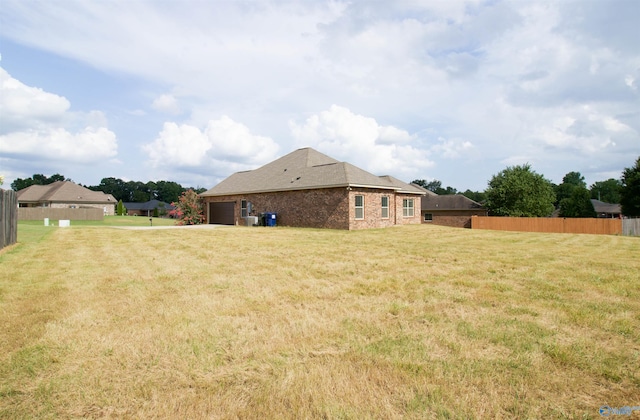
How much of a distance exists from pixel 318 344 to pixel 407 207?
2497 cm

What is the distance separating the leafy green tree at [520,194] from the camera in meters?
39.5

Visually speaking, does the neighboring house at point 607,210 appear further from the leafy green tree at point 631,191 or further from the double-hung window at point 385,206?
the double-hung window at point 385,206

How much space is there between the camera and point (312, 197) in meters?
21.5

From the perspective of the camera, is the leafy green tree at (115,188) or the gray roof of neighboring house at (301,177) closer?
the gray roof of neighboring house at (301,177)

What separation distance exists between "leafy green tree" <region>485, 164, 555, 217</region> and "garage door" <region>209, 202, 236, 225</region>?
31485 mm

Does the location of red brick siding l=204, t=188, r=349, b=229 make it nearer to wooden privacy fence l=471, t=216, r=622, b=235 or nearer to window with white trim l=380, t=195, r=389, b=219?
window with white trim l=380, t=195, r=389, b=219

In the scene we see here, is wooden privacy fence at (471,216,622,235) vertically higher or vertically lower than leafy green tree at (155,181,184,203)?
lower

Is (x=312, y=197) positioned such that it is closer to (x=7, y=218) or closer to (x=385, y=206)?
(x=385, y=206)

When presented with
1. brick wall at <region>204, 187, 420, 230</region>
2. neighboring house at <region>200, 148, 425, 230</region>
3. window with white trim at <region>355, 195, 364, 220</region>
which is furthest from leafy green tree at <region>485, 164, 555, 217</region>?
window with white trim at <region>355, 195, 364, 220</region>

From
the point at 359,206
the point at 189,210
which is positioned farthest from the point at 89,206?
the point at 359,206

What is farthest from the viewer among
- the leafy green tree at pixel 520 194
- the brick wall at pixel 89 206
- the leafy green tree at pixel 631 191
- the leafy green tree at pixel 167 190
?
the leafy green tree at pixel 167 190

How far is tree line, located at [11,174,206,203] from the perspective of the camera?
11444 cm

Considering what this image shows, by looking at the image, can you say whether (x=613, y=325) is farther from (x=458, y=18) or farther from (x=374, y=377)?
(x=458, y=18)

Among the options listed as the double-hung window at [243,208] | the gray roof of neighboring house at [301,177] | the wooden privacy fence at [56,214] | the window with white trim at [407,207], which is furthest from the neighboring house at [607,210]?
the wooden privacy fence at [56,214]
